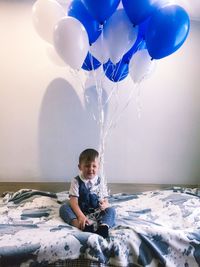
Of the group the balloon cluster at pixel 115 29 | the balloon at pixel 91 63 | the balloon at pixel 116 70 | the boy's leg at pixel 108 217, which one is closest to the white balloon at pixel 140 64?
the balloon cluster at pixel 115 29

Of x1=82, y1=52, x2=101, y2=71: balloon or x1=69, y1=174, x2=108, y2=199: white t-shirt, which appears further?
x1=82, y1=52, x2=101, y2=71: balloon

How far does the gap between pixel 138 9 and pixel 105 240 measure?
3.68 feet

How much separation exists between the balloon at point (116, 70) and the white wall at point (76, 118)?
298 mm

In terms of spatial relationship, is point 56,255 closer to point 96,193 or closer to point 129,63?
point 96,193

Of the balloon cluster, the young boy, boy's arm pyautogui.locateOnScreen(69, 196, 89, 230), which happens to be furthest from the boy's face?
the balloon cluster

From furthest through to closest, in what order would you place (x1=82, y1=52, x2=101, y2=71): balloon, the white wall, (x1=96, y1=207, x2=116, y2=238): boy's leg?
the white wall
(x1=82, y1=52, x2=101, y2=71): balloon
(x1=96, y1=207, x2=116, y2=238): boy's leg

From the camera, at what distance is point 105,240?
1.46m

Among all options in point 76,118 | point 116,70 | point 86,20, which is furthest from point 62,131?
point 86,20

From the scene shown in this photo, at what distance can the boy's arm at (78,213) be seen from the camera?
1.63m

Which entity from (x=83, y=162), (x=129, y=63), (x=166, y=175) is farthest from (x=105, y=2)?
(x=166, y=175)

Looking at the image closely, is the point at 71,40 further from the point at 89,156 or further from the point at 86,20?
the point at 89,156

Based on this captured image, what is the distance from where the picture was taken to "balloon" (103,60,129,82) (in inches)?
78.7

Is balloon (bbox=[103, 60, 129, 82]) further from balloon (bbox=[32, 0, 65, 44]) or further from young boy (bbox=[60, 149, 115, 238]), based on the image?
young boy (bbox=[60, 149, 115, 238])

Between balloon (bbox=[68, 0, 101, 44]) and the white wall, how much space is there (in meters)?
0.55
